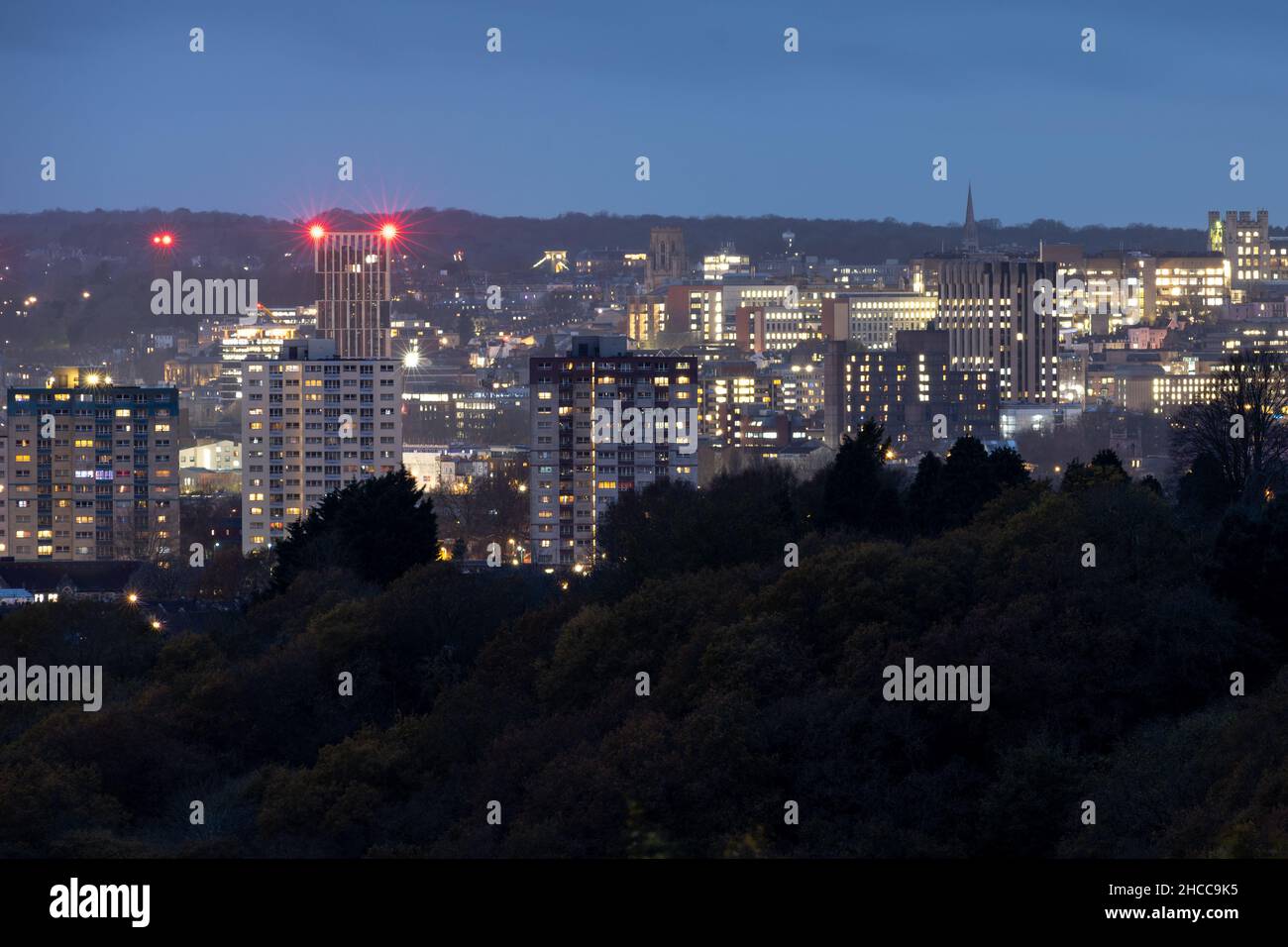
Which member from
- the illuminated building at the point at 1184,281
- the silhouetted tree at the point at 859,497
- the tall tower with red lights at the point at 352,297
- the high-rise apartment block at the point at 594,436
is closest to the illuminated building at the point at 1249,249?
the illuminated building at the point at 1184,281

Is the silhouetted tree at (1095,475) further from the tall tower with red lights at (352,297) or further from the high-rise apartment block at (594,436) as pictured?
the tall tower with red lights at (352,297)

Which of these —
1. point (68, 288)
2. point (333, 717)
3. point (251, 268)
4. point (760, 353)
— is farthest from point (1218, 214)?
point (333, 717)

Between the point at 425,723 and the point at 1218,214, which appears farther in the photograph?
the point at 1218,214

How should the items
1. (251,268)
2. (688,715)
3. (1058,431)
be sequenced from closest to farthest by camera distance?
(688,715) < (1058,431) < (251,268)

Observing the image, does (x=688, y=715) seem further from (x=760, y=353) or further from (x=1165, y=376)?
(x=760, y=353)

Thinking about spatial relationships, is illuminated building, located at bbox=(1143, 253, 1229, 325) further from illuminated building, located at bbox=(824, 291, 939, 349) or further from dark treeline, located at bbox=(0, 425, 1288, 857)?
dark treeline, located at bbox=(0, 425, 1288, 857)
